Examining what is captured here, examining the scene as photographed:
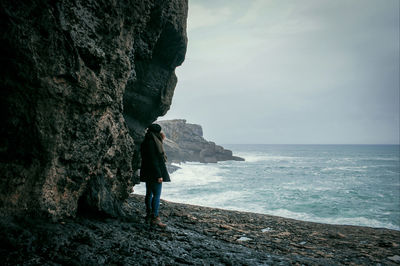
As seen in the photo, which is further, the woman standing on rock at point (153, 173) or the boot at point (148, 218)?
the boot at point (148, 218)

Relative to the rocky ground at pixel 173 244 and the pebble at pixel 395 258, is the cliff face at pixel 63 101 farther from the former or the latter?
the pebble at pixel 395 258

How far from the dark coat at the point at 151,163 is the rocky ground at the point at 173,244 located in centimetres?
111

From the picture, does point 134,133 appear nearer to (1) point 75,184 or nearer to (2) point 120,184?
(2) point 120,184

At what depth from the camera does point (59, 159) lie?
13.9ft

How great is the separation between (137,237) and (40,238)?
1699 millimetres

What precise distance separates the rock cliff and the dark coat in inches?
2204

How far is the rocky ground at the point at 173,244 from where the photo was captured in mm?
3238

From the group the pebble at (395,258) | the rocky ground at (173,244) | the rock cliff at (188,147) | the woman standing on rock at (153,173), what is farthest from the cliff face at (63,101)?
the rock cliff at (188,147)

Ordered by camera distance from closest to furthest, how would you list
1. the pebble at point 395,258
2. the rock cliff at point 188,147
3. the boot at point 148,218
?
the boot at point 148,218
the pebble at point 395,258
the rock cliff at point 188,147

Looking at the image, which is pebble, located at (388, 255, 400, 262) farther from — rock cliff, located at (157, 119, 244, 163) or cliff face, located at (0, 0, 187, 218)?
rock cliff, located at (157, 119, 244, 163)

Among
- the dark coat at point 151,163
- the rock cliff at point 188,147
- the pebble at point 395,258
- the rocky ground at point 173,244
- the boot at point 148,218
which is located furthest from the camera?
the rock cliff at point 188,147

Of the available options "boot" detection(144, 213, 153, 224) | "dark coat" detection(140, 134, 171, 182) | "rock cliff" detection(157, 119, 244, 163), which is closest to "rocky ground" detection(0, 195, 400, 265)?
"boot" detection(144, 213, 153, 224)

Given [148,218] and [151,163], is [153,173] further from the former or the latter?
[148,218]

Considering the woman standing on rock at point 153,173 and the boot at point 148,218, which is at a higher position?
the woman standing on rock at point 153,173
